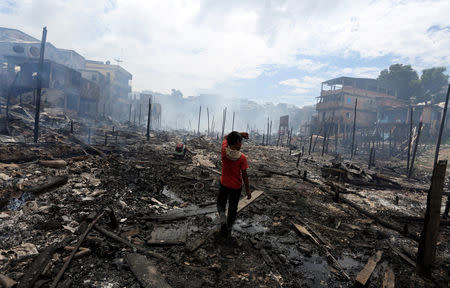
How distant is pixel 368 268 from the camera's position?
11.5ft

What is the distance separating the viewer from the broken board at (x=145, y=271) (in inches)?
107

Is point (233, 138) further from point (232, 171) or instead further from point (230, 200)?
point (230, 200)

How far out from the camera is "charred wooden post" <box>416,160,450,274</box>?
306cm

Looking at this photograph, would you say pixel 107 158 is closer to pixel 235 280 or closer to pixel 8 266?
pixel 8 266

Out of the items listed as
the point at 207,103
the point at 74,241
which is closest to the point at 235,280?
the point at 74,241

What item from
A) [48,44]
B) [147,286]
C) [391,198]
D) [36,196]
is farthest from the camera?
[48,44]

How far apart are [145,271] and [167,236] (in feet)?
Result: 3.42

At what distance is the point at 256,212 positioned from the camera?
571 cm

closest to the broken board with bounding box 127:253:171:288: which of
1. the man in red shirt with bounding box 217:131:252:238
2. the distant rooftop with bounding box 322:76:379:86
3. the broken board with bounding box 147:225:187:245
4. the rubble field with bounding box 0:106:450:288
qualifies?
the rubble field with bounding box 0:106:450:288

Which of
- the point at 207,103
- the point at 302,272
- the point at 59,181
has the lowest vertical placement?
the point at 302,272

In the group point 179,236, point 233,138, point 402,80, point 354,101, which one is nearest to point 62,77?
point 179,236

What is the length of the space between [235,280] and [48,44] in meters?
51.6

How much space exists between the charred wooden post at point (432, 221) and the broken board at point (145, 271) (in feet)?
13.1

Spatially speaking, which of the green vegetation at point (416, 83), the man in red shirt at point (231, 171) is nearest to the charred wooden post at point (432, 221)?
the man in red shirt at point (231, 171)
